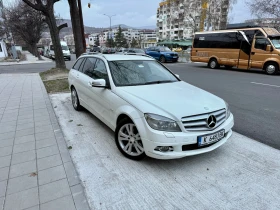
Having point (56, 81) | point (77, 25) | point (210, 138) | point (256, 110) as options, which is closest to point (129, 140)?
point (210, 138)

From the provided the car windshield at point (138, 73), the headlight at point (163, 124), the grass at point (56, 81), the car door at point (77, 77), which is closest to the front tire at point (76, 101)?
the car door at point (77, 77)

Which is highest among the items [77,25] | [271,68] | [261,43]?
[77,25]

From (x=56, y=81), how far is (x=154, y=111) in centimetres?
873

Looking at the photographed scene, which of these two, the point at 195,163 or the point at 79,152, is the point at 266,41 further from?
the point at 79,152

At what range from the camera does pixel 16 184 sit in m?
2.60

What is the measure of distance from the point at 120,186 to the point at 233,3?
3851cm

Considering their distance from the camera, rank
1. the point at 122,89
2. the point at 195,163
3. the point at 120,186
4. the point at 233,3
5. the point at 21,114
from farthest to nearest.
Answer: the point at 233,3 → the point at 21,114 → the point at 122,89 → the point at 195,163 → the point at 120,186

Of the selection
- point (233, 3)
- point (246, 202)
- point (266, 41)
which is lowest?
point (246, 202)

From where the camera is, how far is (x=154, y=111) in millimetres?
2697

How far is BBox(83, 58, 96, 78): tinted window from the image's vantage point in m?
4.52

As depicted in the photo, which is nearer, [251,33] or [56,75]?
[56,75]

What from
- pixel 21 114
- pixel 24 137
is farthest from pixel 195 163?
pixel 21 114

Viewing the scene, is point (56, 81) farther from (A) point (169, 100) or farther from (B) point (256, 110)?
(B) point (256, 110)

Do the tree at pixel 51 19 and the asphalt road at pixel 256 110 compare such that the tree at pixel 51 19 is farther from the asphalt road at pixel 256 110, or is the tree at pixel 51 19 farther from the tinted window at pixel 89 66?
the asphalt road at pixel 256 110
